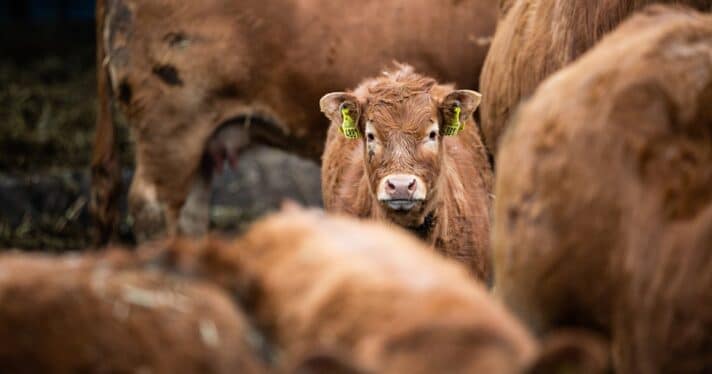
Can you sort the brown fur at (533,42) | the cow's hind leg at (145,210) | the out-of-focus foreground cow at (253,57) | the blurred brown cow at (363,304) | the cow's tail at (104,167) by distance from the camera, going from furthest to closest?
1. the cow's tail at (104,167)
2. the cow's hind leg at (145,210)
3. the out-of-focus foreground cow at (253,57)
4. the brown fur at (533,42)
5. the blurred brown cow at (363,304)

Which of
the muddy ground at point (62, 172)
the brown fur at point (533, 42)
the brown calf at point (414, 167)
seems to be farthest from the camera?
the muddy ground at point (62, 172)

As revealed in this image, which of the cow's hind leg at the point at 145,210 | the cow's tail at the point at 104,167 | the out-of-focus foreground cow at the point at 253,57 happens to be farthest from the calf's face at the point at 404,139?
the cow's tail at the point at 104,167

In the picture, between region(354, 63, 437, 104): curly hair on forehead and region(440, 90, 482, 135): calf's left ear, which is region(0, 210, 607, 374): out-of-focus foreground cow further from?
region(440, 90, 482, 135): calf's left ear

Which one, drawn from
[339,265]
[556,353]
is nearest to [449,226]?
[339,265]

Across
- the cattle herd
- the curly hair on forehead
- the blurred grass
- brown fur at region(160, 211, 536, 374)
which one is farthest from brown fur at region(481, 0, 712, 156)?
the blurred grass

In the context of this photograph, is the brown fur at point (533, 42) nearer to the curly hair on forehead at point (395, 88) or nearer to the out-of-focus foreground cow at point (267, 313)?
the curly hair on forehead at point (395, 88)

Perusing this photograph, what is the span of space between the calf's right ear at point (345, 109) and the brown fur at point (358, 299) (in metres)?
2.53

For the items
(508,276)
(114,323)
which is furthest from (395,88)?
(114,323)

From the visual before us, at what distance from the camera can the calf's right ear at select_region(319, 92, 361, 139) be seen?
19.7 ft

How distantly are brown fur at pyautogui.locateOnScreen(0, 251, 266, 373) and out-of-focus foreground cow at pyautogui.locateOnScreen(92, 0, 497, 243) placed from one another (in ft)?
15.8

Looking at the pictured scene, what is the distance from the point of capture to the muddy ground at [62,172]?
31.4ft

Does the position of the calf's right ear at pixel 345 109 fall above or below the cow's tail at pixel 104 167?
above

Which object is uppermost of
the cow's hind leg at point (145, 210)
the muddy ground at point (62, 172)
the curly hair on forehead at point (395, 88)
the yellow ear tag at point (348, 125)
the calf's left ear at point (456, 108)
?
the curly hair on forehead at point (395, 88)

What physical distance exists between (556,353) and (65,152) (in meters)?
8.46
